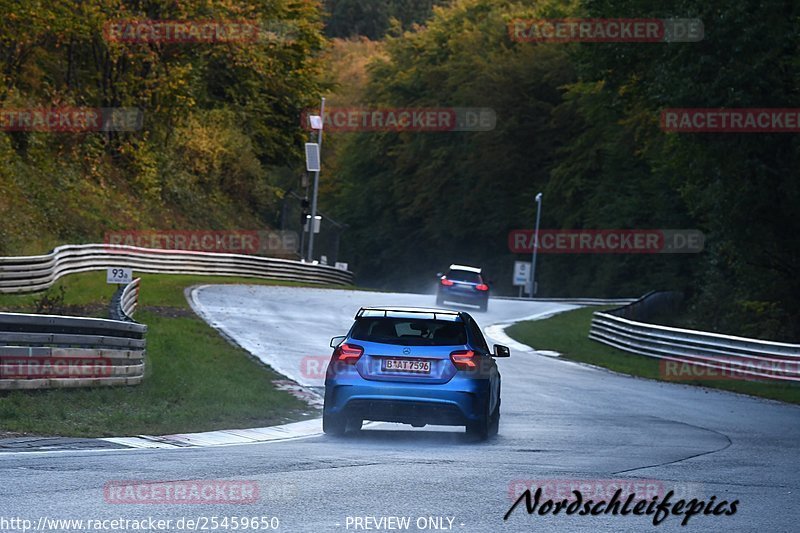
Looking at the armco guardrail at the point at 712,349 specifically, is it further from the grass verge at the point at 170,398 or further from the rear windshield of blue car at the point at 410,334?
the rear windshield of blue car at the point at 410,334

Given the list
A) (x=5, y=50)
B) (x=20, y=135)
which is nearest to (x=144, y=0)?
(x=5, y=50)

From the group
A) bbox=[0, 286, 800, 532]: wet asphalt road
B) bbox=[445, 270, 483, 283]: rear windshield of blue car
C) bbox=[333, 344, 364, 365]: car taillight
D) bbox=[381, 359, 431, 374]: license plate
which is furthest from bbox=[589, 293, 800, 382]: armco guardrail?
bbox=[333, 344, 364, 365]: car taillight

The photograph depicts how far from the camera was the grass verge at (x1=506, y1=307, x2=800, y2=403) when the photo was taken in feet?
82.2

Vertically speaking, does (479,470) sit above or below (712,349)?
above

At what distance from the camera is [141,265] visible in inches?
1809

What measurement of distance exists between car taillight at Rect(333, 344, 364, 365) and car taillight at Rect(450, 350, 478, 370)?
1.03 metres

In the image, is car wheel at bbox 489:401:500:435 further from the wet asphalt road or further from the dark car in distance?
the dark car in distance

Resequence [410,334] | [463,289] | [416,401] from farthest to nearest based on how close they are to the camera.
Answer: [463,289], [410,334], [416,401]

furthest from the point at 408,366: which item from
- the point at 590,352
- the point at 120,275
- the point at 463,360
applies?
the point at 590,352

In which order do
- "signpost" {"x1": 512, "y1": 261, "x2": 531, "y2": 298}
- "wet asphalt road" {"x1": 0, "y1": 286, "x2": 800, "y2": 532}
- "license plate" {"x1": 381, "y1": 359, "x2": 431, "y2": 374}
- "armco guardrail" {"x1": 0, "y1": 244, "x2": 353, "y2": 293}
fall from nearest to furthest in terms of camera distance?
"wet asphalt road" {"x1": 0, "y1": 286, "x2": 800, "y2": 532} → "license plate" {"x1": 381, "y1": 359, "x2": 431, "y2": 374} → "armco guardrail" {"x1": 0, "y1": 244, "x2": 353, "y2": 293} → "signpost" {"x1": 512, "y1": 261, "x2": 531, "y2": 298}

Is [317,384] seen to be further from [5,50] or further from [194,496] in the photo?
[5,50]

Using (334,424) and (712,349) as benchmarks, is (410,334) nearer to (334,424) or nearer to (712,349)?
(334,424)

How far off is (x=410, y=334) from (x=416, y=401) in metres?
0.87

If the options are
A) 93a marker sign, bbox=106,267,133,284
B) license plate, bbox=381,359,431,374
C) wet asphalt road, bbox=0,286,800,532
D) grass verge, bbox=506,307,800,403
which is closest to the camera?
wet asphalt road, bbox=0,286,800,532
